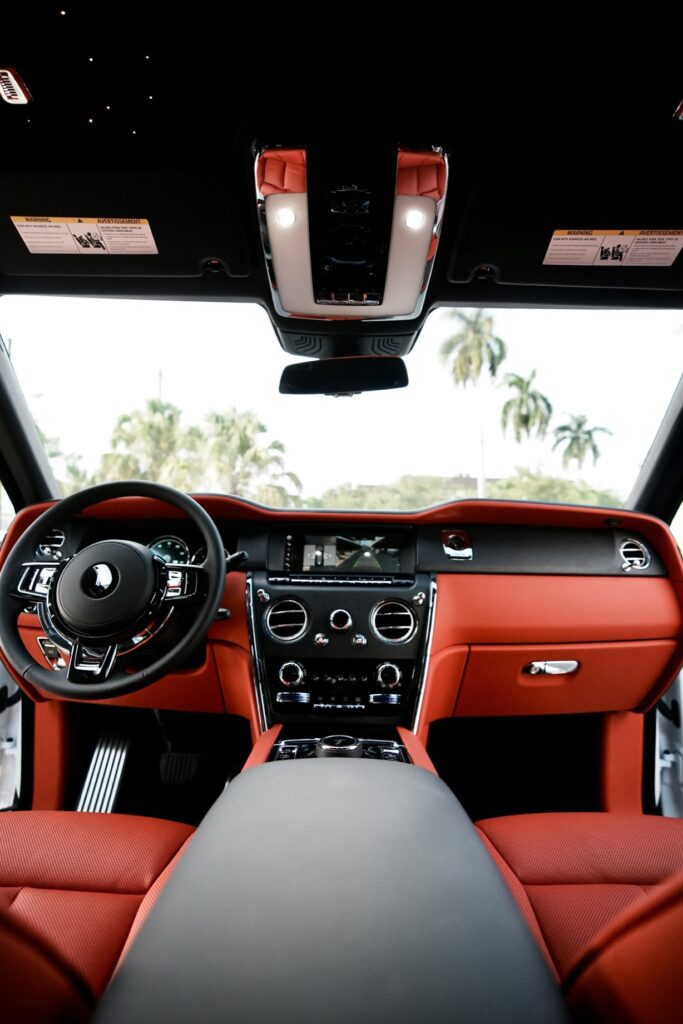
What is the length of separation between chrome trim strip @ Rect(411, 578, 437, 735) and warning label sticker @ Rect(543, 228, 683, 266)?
1.30 m

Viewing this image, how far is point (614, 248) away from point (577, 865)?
1951 mm

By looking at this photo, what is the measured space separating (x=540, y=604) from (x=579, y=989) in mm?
1537

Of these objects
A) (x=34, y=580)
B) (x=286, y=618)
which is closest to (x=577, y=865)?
(x=286, y=618)

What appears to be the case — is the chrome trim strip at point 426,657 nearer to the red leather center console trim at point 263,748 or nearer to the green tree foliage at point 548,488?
the red leather center console trim at point 263,748

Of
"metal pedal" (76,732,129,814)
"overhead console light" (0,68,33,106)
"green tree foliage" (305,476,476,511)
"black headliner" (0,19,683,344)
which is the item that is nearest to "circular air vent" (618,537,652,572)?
"green tree foliage" (305,476,476,511)

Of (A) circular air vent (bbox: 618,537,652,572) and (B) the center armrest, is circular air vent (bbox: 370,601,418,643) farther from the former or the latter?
(B) the center armrest

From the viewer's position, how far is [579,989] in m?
0.52

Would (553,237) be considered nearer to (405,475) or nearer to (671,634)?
(405,475)

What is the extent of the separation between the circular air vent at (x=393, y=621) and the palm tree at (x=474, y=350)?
80 cm

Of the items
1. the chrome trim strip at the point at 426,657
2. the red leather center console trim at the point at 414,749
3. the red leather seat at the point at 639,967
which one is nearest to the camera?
the red leather seat at the point at 639,967

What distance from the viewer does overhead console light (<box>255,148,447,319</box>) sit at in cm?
162

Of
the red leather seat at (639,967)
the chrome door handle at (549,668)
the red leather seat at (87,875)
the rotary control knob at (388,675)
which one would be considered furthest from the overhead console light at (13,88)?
the chrome door handle at (549,668)

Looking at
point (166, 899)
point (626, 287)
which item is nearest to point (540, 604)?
point (626, 287)

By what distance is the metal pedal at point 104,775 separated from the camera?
7.14ft
